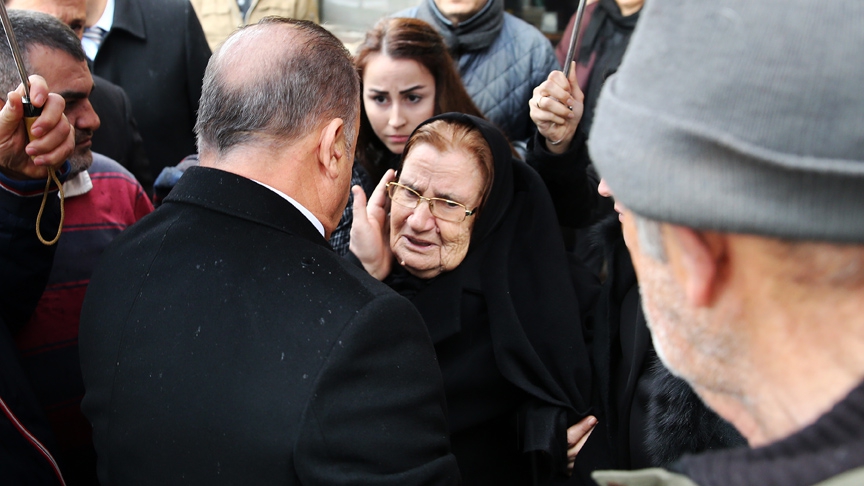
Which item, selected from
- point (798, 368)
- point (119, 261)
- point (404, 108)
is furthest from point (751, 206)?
point (404, 108)

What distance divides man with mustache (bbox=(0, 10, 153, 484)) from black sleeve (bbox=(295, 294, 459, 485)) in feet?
3.83

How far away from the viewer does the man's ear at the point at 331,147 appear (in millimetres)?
1678

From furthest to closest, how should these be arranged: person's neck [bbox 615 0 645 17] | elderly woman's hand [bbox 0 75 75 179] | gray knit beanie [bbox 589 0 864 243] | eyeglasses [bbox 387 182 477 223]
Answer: person's neck [bbox 615 0 645 17]
eyeglasses [bbox 387 182 477 223]
elderly woman's hand [bbox 0 75 75 179]
gray knit beanie [bbox 589 0 864 243]

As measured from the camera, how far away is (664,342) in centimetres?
92

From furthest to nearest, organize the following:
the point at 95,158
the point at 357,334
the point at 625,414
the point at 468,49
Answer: the point at 468,49, the point at 95,158, the point at 625,414, the point at 357,334

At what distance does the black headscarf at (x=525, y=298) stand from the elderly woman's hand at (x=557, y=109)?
0.20 metres

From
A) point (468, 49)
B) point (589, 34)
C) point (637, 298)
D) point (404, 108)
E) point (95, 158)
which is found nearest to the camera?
point (637, 298)

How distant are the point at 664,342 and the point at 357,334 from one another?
624 millimetres

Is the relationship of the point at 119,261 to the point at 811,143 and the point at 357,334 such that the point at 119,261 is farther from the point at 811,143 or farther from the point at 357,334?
the point at 811,143

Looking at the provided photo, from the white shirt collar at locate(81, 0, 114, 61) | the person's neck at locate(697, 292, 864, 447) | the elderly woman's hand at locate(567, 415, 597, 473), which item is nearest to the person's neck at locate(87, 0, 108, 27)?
the white shirt collar at locate(81, 0, 114, 61)

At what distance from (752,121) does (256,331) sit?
3.25 feet

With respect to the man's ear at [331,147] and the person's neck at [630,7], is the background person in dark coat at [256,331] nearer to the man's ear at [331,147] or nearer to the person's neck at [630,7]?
the man's ear at [331,147]

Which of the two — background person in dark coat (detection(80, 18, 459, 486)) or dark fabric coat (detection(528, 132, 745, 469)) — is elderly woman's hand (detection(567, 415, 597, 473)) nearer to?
dark fabric coat (detection(528, 132, 745, 469))

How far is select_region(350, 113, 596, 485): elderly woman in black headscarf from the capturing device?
7.29ft
